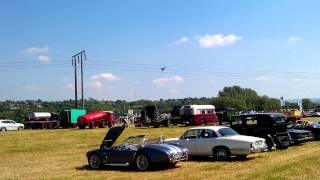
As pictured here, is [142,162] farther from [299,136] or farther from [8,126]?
[8,126]

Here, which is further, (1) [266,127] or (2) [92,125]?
(2) [92,125]

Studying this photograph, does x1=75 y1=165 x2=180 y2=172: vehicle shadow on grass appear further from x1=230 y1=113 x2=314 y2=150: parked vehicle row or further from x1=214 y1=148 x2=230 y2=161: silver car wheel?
x1=230 y1=113 x2=314 y2=150: parked vehicle row

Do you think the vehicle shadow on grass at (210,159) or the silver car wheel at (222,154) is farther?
the silver car wheel at (222,154)

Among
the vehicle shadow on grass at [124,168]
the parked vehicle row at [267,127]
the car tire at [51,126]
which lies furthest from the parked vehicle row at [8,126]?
the vehicle shadow on grass at [124,168]

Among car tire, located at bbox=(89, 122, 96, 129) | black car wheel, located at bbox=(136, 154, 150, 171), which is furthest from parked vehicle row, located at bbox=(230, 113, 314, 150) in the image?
car tire, located at bbox=(89, 122, 96, 129)

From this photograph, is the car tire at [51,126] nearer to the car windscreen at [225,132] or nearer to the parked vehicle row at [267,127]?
the parked vehicle row at [267,127]

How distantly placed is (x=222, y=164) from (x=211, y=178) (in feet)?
12.2

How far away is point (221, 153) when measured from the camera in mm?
19938

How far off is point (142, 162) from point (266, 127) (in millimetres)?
8495

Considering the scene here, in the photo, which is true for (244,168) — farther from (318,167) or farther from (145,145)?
(145,145)

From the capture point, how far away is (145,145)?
58.7 ft

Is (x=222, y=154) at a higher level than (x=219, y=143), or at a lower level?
lower

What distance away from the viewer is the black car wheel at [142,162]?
17.4 m

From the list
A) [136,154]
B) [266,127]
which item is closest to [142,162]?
[136,154]
